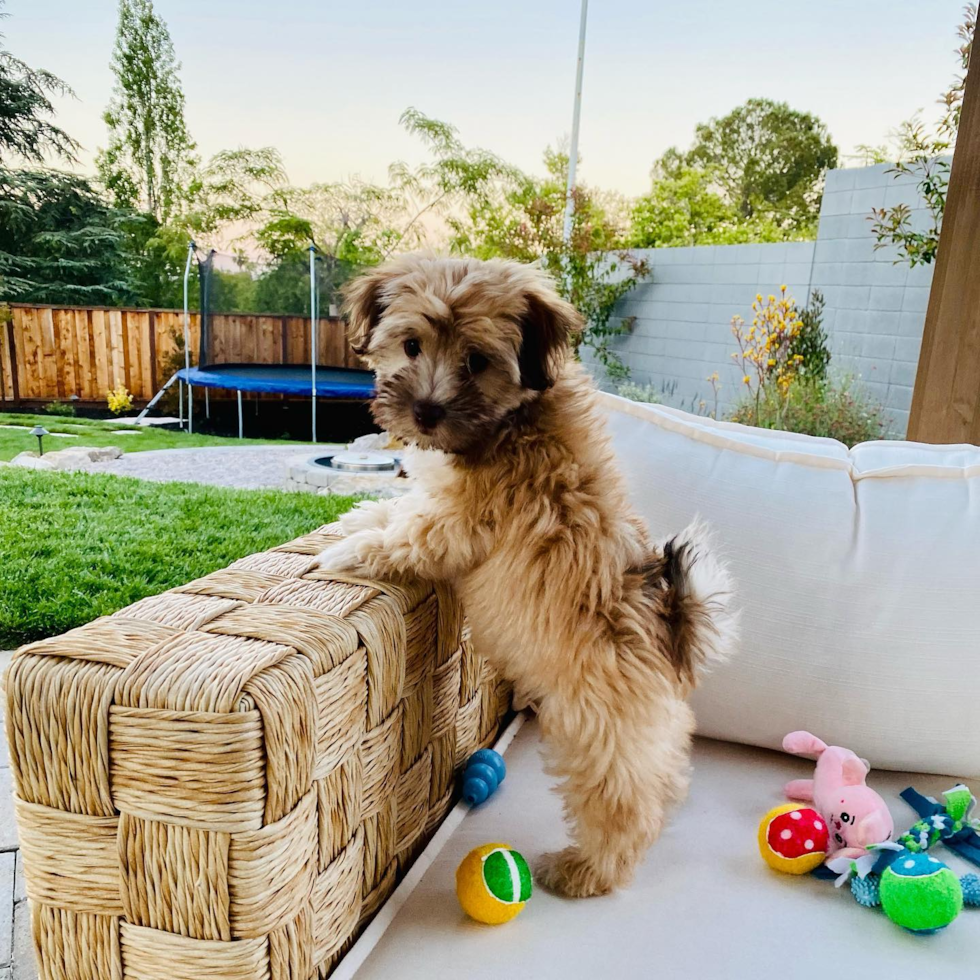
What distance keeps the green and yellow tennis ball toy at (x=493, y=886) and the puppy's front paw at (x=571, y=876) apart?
0.22 ft

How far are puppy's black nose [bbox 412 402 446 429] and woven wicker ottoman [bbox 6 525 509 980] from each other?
0.30 meters

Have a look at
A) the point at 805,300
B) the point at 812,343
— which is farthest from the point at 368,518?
the point at 805,300

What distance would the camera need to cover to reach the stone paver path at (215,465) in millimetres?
3779

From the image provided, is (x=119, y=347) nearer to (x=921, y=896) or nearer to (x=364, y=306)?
(x=364, y=306)

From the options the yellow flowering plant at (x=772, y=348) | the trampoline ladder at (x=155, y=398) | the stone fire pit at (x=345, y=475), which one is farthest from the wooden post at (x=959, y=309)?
the trampoline ladder at (x=155, y=398)

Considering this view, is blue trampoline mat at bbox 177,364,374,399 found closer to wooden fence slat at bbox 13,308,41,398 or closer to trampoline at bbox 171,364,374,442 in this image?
trampoline at bbox 171,364,374,442

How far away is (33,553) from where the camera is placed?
271 centimetres

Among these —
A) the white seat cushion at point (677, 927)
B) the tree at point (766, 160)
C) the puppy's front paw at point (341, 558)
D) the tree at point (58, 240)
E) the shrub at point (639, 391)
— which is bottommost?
the white seat cushion at point (677, 927)

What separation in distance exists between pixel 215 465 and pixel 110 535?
1131 millimetres

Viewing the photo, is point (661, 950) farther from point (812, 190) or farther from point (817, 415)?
point (812, 190)

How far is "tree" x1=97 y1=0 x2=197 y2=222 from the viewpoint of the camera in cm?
324

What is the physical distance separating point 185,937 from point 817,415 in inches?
143

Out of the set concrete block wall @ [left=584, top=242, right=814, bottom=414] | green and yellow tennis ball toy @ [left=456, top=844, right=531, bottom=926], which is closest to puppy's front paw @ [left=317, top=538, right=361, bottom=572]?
green and yellow tennis ball toy @ [left=456, top=844, right=531, bottom=926]

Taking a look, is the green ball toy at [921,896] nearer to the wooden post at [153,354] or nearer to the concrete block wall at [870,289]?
the concrete block wall at [870,289]
